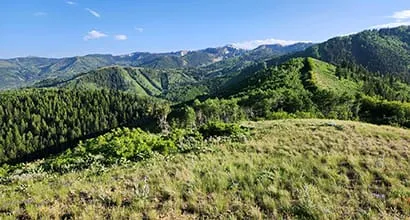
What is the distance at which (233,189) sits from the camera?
9.33 metres

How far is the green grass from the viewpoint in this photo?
7883mm

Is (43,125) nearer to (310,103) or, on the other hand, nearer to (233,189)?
(310,103)

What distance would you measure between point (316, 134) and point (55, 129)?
179778 mm

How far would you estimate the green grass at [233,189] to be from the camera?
7.88 metres

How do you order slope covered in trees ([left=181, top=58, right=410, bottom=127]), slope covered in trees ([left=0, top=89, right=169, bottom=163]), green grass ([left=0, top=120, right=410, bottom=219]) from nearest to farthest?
green grass ([left=0, top=120, right=410, bottom=219]) < slope covered in trees ([left=181, top=58, right=410, bottom=127]) < slope covered in trees ([left=0, top=89, right=169, bottom=163])

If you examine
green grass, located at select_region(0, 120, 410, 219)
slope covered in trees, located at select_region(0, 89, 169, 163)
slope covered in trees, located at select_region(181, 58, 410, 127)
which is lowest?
slope covered in trees, located at select_region(0, 89, 169, 163)

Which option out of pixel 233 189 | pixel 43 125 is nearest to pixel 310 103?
pixel 233 189

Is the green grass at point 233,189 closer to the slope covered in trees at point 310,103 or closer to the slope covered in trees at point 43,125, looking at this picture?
the slope covered in trees at point 310,103

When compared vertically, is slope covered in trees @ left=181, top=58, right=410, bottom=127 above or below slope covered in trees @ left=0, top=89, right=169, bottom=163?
above

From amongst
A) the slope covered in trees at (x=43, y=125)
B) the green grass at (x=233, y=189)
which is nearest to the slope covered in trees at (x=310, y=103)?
the slope covered in trees at (x=43, y=125)

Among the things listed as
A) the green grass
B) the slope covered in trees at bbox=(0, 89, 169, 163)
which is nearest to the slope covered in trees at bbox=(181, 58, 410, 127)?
the slope covered in trees at bbox=(0, 89, 169, 163)

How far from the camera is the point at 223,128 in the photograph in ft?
70.4

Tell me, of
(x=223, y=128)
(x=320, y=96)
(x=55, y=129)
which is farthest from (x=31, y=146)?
(x=223, y=128)

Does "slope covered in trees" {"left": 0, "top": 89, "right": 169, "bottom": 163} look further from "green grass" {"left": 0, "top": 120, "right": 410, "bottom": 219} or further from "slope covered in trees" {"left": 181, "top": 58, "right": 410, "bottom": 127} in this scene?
"green grass" {"left": 0, "top": 120, "right": 410, "bottom": 219}
